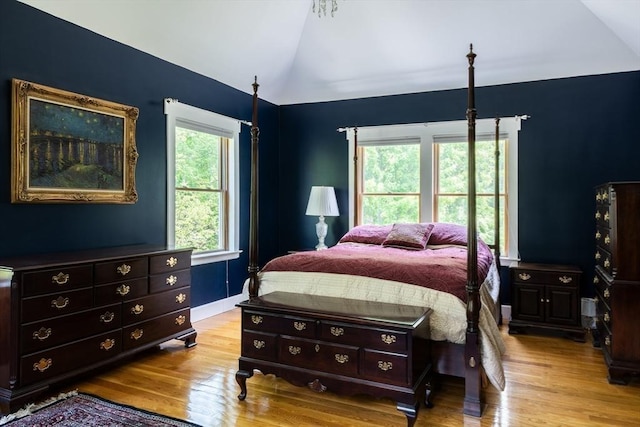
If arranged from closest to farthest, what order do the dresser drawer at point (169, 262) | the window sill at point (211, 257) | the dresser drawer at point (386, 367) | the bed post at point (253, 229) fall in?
the dresser drawer at point (386, 367) < the bed post at point (253, 229) < the dresser drawer at point (169, 262) < the window sill at point (211, 257)

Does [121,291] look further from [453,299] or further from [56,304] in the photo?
[453,299]

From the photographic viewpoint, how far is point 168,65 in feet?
13.7

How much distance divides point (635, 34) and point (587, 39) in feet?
1.55

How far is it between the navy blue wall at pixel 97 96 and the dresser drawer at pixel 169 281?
22.2 inches

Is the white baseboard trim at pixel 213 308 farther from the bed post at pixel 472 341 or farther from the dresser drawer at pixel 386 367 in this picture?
the bed post at pixel 472 341

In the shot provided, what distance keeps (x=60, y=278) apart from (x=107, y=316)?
18.8 inches

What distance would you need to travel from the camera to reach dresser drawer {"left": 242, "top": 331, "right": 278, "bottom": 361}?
2705 millimetres

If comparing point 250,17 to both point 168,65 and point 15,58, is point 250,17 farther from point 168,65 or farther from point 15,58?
point 15,58

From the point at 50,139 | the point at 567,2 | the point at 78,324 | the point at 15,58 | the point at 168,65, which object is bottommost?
the point at 78,324

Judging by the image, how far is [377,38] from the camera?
4.77 metres

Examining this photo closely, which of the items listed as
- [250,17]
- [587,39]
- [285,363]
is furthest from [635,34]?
[285,363]

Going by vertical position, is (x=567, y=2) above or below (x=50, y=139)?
above

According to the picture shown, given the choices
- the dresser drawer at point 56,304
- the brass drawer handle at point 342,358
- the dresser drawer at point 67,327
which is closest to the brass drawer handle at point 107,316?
the dresser drawer at point 67,327

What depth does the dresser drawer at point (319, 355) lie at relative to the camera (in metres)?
2.48
